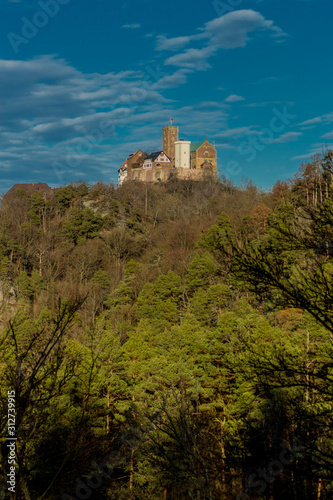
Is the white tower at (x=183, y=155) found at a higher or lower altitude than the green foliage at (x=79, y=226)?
higher

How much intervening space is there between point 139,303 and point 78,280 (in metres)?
16.4

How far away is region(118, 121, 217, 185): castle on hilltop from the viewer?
85438mm

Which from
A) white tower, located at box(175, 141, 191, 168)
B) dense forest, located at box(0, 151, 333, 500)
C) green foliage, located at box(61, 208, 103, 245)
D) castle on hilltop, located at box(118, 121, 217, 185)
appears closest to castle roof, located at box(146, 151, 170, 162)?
castle on hilltop, located at box(118, 121, 217, 185)

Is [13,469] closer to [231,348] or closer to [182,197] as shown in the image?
[231,348]

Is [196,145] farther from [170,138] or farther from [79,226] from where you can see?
[79,226]

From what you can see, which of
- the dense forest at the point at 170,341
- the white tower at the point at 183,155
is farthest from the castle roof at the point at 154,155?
the dense forest at the point at 170,341

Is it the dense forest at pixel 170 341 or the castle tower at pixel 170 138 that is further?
the castle tower at pixel 170 138

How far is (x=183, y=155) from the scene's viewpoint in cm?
9031

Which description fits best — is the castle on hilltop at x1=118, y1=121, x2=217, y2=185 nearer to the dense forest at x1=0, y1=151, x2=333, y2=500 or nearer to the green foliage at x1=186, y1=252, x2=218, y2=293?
the dense forest at x1=0, y1=151, x2=333, y2=500

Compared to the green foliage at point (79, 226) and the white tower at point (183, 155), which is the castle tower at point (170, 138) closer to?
the white tower at point (183, 155)

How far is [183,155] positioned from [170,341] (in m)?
71.6

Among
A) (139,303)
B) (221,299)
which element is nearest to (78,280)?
(139,303)

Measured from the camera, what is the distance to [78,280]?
164 feet

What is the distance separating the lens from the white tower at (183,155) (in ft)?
296
